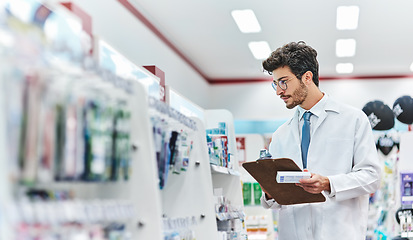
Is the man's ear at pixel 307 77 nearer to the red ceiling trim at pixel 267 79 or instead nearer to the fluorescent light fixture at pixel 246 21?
the fluorescent light fixture at pixel 246 21

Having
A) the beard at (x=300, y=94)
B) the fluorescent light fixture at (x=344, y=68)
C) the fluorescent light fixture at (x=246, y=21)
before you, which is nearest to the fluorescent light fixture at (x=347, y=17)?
the fluorescent light fixture at (x=246, y=21)

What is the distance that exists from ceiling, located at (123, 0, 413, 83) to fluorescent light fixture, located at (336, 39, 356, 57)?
8cm

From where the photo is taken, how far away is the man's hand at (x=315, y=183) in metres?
2.76

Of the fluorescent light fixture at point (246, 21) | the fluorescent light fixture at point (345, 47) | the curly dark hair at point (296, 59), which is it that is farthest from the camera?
the fluorescent light fixture at point (345, 47)

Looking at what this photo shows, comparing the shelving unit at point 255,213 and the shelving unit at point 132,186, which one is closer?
the shelving unit at point 132,186

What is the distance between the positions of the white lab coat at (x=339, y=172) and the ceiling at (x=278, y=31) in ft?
12.5

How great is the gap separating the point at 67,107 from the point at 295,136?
1982 mm

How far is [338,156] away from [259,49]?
19.2ft

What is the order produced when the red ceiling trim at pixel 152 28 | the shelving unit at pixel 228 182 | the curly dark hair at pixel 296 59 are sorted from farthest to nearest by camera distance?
the red ceiling trim at pixel 152 28, the shelving unit at pixel 228 182, the curly dark hair at pixel 296 59

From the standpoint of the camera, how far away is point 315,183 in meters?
2.79

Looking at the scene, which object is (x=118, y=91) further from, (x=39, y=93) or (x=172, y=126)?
(x=172, y=126)

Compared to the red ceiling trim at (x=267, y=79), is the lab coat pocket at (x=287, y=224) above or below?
below

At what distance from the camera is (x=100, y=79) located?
160cm

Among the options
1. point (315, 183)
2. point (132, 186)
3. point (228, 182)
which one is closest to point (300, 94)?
point (315, 183)
